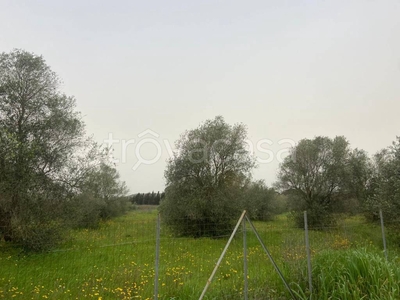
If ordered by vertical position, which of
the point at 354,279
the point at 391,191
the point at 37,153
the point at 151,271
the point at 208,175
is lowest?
the point at 151,271

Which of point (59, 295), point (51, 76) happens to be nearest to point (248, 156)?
point (51, 76)

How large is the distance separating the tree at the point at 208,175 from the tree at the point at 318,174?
585cm

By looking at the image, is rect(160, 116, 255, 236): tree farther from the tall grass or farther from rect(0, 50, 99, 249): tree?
the tall grass

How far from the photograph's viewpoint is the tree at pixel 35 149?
11.0 meters

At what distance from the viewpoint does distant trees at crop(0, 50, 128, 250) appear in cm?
1099

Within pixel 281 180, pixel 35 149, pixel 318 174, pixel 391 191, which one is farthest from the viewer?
pixel 281 180

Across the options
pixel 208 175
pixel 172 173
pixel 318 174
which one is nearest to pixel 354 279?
pixel 208 175

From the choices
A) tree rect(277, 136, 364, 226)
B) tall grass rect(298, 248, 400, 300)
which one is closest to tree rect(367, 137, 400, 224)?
tree rect(277, 136, 364, 226)

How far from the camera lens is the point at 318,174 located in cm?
2308

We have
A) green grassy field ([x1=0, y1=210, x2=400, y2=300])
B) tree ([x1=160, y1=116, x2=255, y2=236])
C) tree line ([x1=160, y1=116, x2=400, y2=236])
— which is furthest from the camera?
tree ([x1=160, y1=116, x2=255, y2=236])

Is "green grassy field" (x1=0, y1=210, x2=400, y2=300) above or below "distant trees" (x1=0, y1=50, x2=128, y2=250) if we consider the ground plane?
below

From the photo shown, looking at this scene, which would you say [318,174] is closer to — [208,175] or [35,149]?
[208,175]

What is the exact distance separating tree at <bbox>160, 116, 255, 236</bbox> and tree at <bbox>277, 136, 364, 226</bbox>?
5847 mm

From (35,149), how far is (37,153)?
1.75 ft
